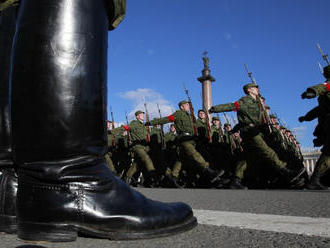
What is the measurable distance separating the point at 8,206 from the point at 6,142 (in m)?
0.25

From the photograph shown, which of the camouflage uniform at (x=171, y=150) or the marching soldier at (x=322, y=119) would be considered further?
the camouflage uniform at (x=171, y=150)

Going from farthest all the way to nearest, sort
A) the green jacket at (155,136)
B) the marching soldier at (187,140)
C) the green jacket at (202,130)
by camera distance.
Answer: the green jacket at (155,136), the green jacket at (202,130), the marching soldier at (187,140)

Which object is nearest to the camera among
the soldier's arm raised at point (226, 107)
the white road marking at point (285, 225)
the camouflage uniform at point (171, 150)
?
the white road marking at point (285, 225)

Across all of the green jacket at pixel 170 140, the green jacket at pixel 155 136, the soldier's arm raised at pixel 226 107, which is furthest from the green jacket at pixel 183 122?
the green jacket at pixel 155 136

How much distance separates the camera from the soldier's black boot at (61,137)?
3.28 ft

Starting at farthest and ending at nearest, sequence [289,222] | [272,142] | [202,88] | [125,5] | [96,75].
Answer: [202,88]
[272,142]
[289,222]
[125,5]
[96,75]

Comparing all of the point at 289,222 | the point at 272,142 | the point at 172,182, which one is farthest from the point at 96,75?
the point at 172,182

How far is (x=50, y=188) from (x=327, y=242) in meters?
0.82

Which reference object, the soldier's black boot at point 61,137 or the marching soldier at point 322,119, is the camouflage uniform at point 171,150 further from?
the soldier's black boot at point 61,137

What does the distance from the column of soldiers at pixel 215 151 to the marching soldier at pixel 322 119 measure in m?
1.03

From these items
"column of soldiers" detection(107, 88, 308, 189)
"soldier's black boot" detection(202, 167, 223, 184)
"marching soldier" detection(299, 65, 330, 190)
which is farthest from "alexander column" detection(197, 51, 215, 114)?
"marching soldier" detection(299, 65, 330, 190)

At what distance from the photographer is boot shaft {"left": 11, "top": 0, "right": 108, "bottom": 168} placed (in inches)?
39.6

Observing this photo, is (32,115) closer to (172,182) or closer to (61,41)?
(61,41)

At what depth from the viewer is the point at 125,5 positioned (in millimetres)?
1258
